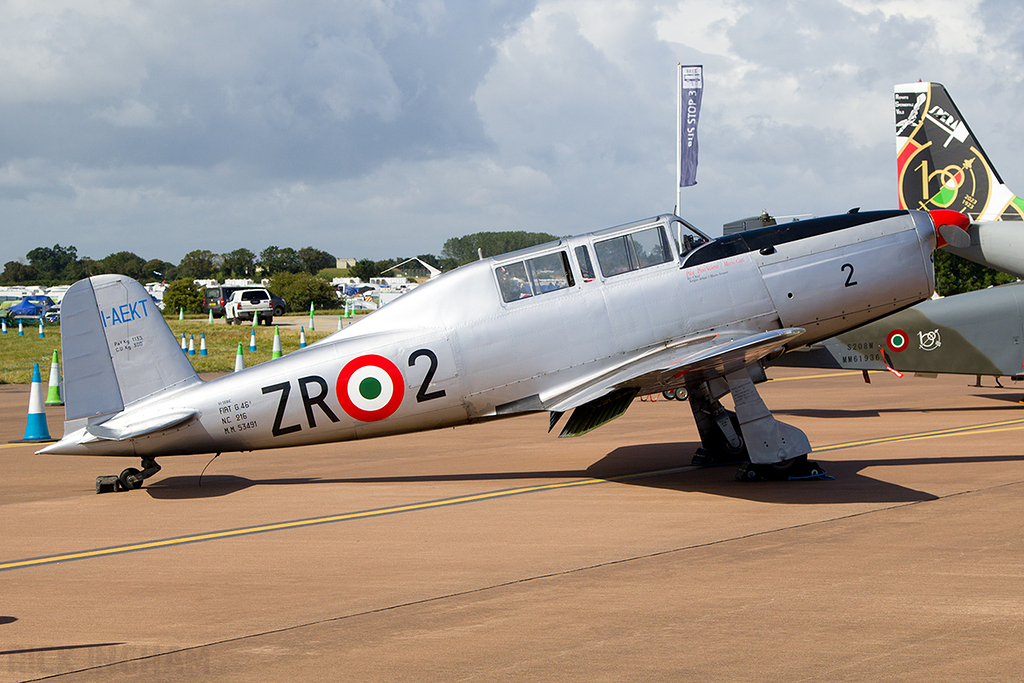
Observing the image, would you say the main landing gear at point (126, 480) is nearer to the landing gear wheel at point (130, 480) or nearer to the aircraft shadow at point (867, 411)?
the landing gear wheel at point (130, 480)

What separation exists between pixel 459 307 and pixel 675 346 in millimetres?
2357

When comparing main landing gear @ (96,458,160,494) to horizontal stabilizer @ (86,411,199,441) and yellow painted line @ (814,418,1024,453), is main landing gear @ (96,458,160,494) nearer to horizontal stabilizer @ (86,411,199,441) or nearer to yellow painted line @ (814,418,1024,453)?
horizontal stabilizer @ (86,411,199,441)

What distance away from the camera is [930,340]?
14.8 meters

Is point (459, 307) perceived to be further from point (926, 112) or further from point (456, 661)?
point (926, 112)

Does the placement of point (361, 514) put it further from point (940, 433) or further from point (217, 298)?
point (217, 298)

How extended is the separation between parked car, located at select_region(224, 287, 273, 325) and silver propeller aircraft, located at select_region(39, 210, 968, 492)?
129 feet

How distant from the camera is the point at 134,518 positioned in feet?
27.9

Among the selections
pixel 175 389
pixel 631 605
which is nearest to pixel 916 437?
pixel 631 605

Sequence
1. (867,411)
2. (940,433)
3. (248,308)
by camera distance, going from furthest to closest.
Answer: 1. (248,308)
2. (867,411)
3. (940,433)

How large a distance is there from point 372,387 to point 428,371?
0.62 m

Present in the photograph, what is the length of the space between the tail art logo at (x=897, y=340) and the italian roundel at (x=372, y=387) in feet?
29.9

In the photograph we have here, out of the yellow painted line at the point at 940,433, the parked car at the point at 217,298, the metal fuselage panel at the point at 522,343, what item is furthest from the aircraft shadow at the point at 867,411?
the parked car at the point at 217,298

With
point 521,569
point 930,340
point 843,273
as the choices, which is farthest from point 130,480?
point 930,340

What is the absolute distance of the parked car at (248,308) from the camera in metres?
48.6
